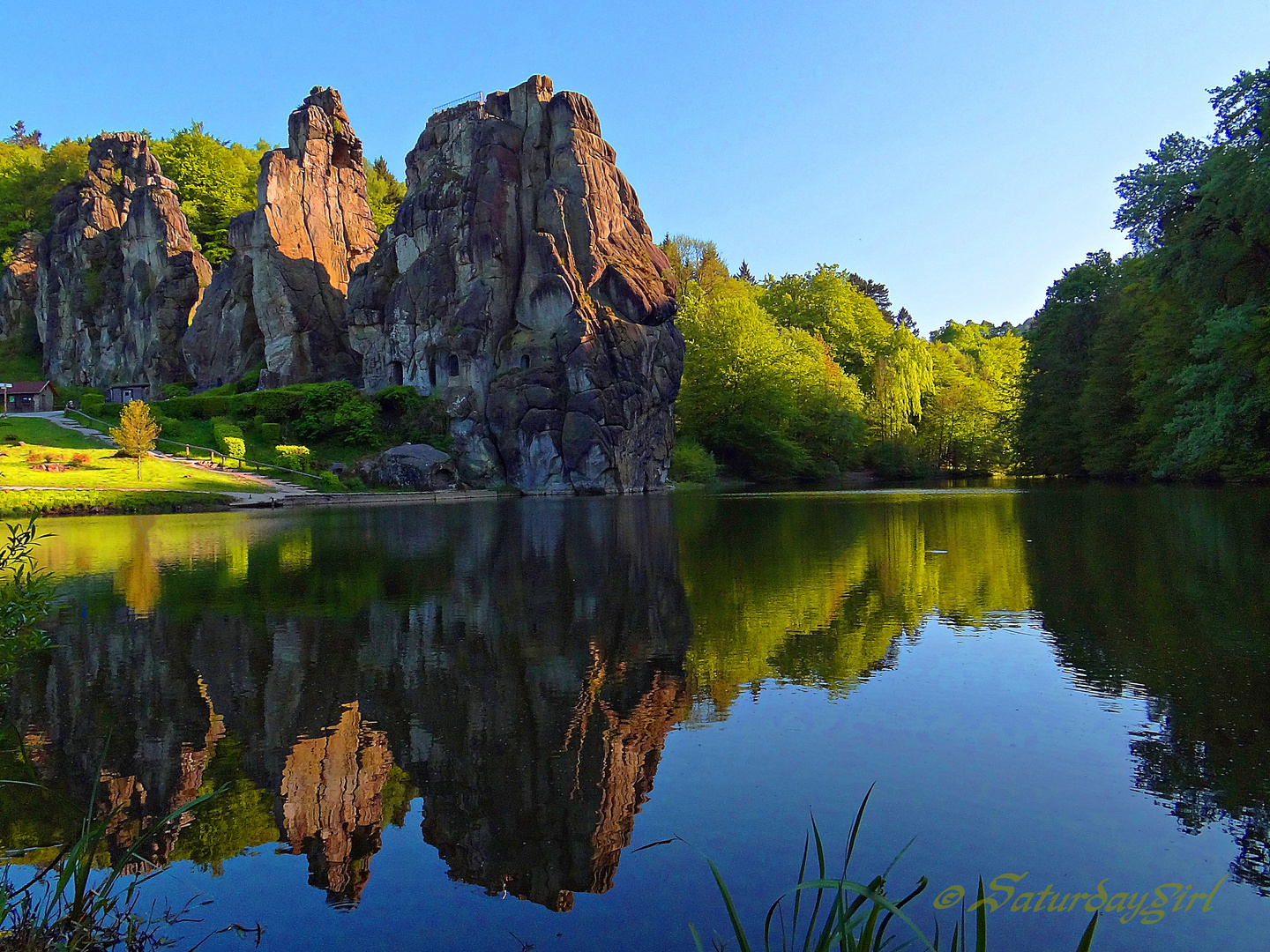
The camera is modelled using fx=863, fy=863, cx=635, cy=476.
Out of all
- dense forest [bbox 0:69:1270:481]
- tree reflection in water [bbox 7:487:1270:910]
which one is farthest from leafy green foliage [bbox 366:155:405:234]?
tree reflection in water [bbox 7:487:1270:910]

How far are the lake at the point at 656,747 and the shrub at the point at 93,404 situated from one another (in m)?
54.2

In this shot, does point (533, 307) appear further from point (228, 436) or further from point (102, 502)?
point (102, 502)

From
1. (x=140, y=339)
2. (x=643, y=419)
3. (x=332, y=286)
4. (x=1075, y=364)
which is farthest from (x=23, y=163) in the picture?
(x=1075, y=364)

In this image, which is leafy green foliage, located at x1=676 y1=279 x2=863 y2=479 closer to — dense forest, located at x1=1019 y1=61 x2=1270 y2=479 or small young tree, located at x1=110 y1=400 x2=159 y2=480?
dense forest, located at x1=1019 y1=61 x2=1270 y2=479

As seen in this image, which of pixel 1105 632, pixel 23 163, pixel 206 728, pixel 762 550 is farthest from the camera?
pixel 23 163

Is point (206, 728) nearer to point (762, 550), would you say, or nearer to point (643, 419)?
point (762, 550)

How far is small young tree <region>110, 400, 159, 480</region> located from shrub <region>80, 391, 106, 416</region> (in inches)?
762

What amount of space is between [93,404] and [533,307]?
32.8 m

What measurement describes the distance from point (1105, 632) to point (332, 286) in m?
67.8

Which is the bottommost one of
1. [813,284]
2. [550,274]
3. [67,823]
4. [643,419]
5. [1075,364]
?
[67,823]

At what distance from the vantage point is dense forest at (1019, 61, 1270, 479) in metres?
27.9

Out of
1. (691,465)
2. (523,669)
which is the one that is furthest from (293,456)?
(523,669)

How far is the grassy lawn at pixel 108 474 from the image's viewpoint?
38.2 m

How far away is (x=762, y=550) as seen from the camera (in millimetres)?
19078
